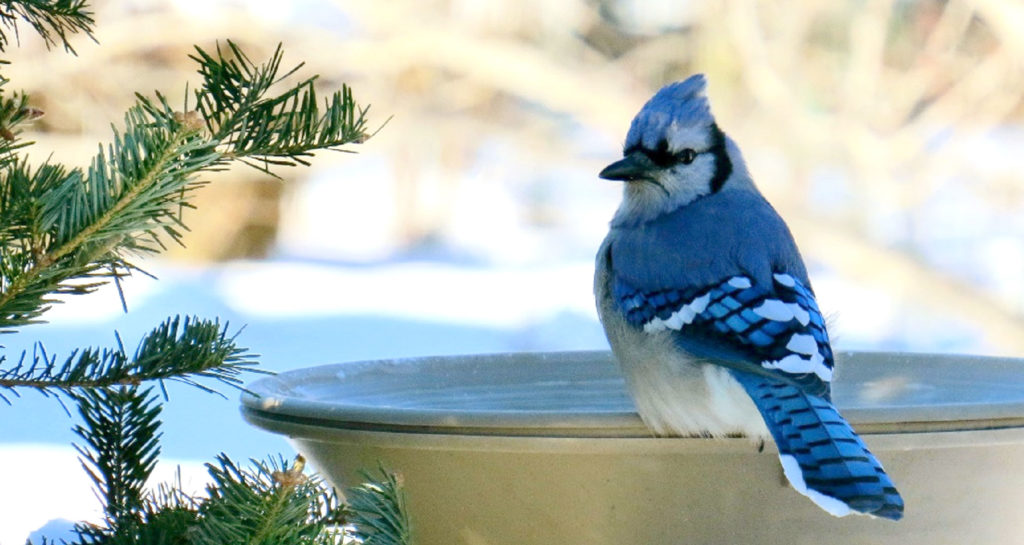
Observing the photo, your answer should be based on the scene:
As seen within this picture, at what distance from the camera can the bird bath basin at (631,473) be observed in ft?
2.83

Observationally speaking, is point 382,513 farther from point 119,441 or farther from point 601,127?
point 601,127

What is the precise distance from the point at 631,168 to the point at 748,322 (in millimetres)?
317

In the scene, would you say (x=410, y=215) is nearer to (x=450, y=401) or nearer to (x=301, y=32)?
(x=301, y=32)

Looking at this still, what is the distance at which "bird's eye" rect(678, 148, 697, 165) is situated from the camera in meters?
1.40

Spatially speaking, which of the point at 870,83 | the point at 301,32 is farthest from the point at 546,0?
the point at 870,83

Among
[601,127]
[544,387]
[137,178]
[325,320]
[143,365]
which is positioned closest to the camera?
[137,178]

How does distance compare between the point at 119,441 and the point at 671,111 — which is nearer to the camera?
the point at 119,441

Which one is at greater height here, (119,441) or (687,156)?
(687,156)

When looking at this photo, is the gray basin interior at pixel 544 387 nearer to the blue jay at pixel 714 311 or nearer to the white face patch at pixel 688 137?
the blue jay at pixel 714 311

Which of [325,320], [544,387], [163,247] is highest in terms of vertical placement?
[325,320]

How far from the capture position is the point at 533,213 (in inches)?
145

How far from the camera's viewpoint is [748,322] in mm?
1105

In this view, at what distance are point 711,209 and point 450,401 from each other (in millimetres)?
373

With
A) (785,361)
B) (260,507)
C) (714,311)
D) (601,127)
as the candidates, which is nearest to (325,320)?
(601,127)
